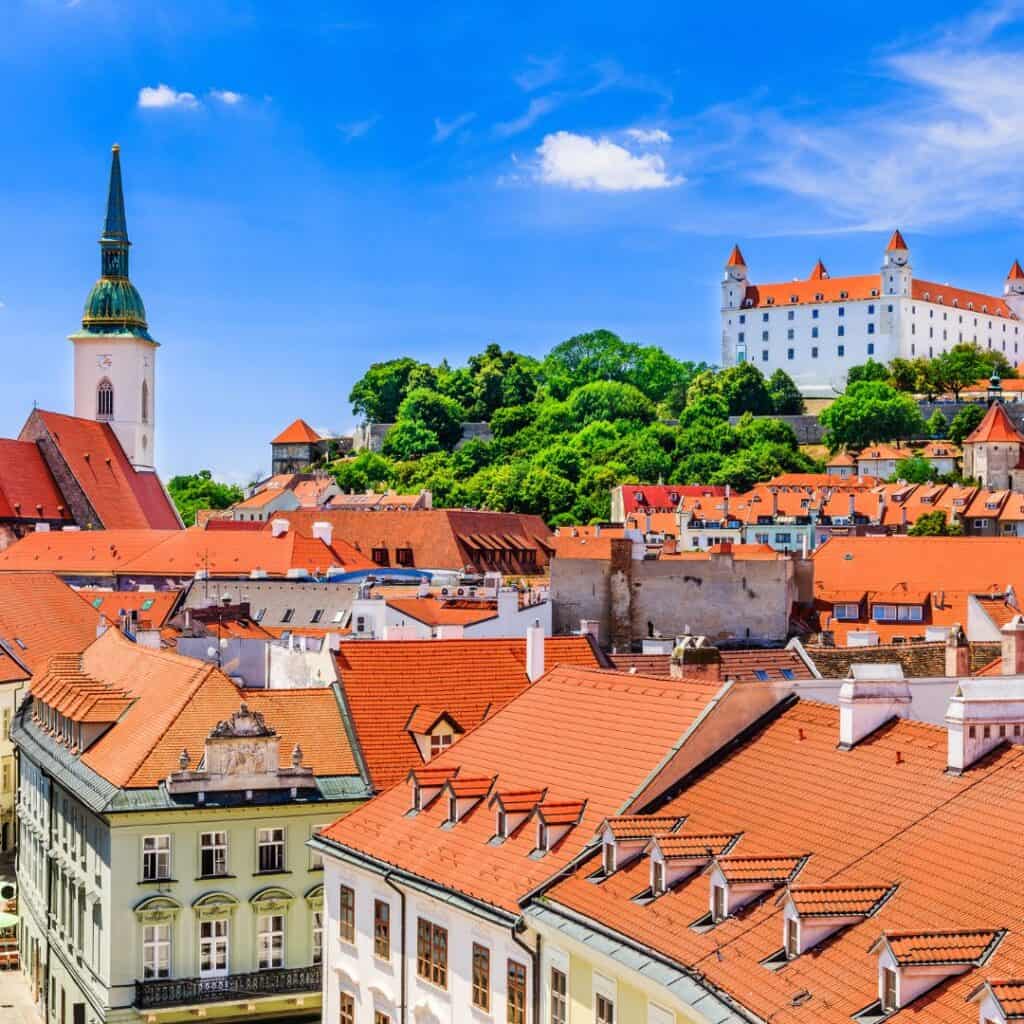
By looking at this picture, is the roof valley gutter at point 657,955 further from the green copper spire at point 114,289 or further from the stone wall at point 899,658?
the green copper spire at point 114,289

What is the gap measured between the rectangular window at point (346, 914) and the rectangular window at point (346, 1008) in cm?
82

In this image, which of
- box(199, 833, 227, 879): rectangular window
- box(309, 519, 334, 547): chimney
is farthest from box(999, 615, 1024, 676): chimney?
box(309, 519, 334, 547): chimney

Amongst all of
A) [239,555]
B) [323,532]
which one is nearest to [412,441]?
[323,532]

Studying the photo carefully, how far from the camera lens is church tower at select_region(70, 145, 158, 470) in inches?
4673

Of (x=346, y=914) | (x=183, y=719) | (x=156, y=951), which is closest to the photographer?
(x=346, y=914)

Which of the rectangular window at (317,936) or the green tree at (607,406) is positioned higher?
the green tree at (607,406)

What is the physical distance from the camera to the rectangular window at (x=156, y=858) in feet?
100

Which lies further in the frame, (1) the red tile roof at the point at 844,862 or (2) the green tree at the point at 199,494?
(2) the green tree at the point at 199,494

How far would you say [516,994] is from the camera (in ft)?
68.6

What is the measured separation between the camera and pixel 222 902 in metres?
30.8

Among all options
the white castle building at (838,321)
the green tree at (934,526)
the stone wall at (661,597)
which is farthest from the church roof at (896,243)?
the stone wall at (661,597)

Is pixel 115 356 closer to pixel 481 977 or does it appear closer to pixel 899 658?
pixel 899 658

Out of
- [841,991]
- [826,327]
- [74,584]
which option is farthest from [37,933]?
[826,327]

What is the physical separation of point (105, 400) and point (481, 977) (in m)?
102
